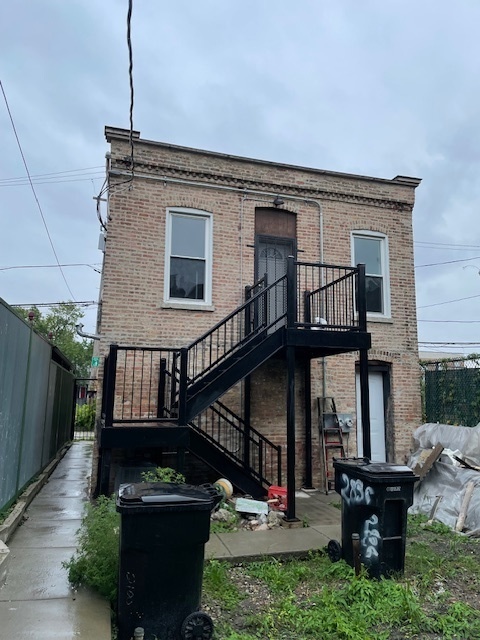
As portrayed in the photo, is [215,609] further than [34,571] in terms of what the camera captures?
No

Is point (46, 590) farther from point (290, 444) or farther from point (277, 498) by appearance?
point (277, 498)

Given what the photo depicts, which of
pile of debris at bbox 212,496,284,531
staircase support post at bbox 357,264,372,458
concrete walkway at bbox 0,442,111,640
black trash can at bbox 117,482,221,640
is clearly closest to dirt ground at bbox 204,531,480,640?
black trash can at bbox 117,482,221,640

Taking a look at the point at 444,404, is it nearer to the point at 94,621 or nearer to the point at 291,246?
the point at 291,246

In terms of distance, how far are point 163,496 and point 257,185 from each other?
6.92 m

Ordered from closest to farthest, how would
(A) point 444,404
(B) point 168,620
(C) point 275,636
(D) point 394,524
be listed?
(B) point 168,620
(C) point 275,636
(D) point 394,524
(A) point 444,404

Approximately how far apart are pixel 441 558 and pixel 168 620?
3278 mm

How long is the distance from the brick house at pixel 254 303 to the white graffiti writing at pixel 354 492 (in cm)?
191

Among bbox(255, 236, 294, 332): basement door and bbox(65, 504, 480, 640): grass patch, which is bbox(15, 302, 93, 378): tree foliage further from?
bbox(65, 504, 480, 640): grass patch

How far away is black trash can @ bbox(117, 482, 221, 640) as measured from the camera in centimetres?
297

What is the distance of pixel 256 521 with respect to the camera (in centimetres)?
586

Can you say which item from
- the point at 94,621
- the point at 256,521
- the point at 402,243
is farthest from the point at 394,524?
the point at 402,243

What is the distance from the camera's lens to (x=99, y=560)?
3.47m

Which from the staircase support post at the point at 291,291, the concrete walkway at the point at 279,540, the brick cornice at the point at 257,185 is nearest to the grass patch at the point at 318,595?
the concrete walkway at the point at 279,540

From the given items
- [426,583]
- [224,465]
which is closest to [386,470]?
[426,583]
